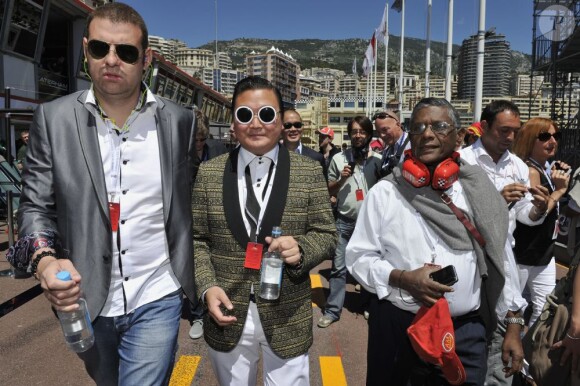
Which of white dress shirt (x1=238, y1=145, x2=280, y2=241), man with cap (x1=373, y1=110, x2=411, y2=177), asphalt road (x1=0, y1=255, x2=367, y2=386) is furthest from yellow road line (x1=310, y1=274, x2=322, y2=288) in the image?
white dress shirt (x1=238, y1=145, x2=280, y2=241)

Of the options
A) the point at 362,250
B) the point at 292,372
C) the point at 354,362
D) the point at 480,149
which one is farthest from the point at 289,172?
the point at 354,362

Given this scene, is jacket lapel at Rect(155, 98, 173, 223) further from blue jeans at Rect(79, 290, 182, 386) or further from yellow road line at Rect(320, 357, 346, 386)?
yellow road line at Rect(320, 357, 346, 386)

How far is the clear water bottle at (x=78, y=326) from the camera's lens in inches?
72.3

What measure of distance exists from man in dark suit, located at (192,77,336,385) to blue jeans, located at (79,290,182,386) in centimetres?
24

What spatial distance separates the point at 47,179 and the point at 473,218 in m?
1.98

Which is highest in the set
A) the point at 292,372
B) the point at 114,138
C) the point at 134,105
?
the point at 134,105

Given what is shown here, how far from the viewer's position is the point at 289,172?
231 centimetres

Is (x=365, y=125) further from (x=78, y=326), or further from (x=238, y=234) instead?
(x=78, y=326)

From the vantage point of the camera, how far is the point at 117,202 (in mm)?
2010

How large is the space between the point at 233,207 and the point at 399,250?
0.86 metres

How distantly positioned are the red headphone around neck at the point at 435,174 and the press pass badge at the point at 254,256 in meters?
0.82

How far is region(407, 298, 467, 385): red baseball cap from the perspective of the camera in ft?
6.47

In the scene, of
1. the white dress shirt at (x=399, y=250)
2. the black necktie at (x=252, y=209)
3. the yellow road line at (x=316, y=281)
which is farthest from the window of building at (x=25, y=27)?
the white dress shirt at (x=399, y=250)

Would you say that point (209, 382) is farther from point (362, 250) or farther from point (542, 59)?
point (542, 59)
